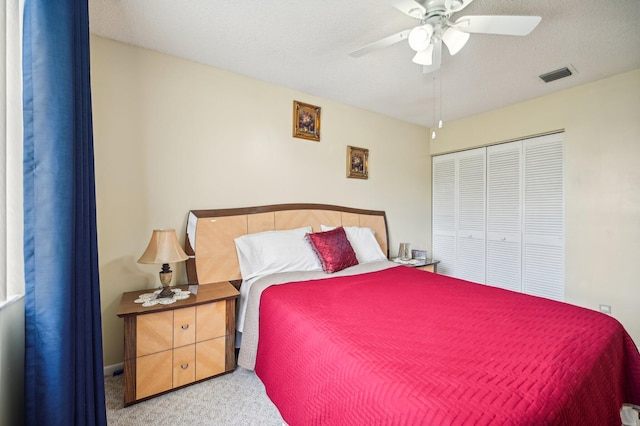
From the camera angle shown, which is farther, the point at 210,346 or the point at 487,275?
the point at 487,275

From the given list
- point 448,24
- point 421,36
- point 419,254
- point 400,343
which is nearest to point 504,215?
point 419,254

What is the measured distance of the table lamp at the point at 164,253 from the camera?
72.5 inches

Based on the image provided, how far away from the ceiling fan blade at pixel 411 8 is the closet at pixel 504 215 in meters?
2.58

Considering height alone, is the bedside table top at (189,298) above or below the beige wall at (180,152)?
below

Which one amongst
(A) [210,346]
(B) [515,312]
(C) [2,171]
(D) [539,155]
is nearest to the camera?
(C) [2,171]

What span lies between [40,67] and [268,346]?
170cm

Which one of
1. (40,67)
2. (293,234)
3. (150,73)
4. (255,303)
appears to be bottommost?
(255,303)

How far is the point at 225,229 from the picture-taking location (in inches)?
95.7

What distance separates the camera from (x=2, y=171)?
944 millimetres

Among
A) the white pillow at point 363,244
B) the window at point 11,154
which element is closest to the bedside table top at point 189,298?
the window at point 11,154

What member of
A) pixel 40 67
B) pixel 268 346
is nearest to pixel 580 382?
pixel 268 346

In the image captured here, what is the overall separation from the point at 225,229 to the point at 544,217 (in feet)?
11.5

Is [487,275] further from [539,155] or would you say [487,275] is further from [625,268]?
[539,155]

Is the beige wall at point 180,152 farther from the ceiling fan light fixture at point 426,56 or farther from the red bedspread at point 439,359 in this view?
the ceiling fan light fixture at point 426,56
